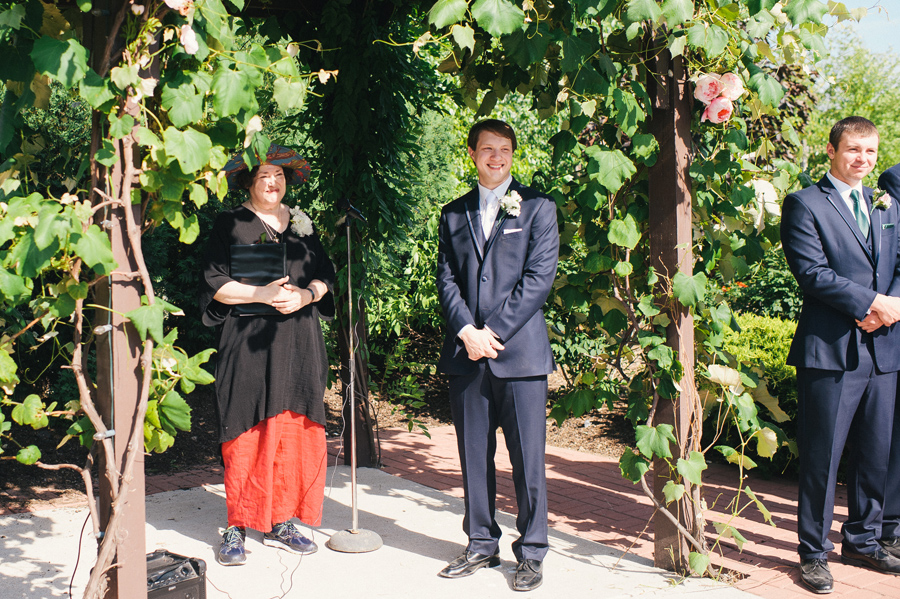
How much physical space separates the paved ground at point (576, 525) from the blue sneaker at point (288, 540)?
158 millimetres

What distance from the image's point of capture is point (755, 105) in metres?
3.29

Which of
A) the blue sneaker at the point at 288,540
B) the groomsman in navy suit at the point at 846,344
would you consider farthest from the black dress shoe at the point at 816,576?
the blue sneaker at the point at 288,540

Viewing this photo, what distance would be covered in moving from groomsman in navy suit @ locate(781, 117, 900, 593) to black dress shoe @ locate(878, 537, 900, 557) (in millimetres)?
62

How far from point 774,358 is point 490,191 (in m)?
2.99

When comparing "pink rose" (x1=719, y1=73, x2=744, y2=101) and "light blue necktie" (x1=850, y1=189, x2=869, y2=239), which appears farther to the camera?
"light blue necktie" (x1=850, y1=189, x2=869, y2=239)

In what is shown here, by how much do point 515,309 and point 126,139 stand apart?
66.3 inches

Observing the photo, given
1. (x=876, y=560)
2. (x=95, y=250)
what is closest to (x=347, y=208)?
(x=95, y=250)

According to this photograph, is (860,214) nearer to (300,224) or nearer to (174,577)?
(300,224)

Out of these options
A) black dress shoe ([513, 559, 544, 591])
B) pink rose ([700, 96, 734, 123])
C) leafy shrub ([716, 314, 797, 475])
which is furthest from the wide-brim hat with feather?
leafy shrub ([716, 314, 797, 475])

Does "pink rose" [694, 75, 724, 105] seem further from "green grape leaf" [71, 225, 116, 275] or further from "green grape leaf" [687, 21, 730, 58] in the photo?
"green grape leaf" [71, 225, 116, 275]

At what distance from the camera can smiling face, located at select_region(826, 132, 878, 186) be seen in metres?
3.38

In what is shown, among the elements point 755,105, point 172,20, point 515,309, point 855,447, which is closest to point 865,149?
point 755,105

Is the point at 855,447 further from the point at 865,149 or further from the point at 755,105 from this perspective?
the point at 755,105

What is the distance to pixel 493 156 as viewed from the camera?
133 inches
